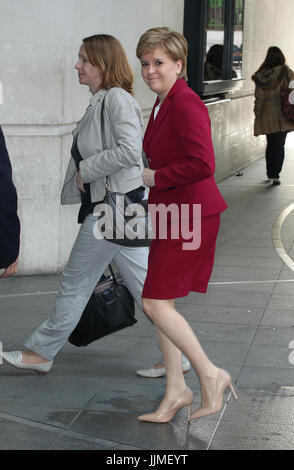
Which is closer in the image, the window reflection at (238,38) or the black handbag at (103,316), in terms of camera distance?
the black handbag at (103,316)

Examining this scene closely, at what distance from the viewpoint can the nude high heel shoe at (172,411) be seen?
13.9ft

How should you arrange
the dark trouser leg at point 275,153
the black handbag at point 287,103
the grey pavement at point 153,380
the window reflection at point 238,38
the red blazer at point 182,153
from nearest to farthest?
the red blazer at point 182,153 → the grey pavement at point 153,380 → the black handbag at point 287,103 → the dark trouser leg at point 275,153 → the window reflection at point 238,38

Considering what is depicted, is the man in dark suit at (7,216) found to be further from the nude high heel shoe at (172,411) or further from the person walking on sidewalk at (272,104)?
the person walking on sidewalk at (272,104)

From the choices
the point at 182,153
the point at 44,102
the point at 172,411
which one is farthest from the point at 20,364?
the point at 44,102

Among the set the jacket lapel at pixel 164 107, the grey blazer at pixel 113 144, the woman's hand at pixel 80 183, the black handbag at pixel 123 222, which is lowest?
the black handbag at pixel 123 222

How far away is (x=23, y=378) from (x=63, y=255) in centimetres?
262

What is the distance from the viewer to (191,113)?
3.98m

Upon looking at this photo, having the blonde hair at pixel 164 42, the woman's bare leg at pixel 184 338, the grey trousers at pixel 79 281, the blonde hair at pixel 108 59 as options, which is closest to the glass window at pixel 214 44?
the blonde hair at pixel 108 59

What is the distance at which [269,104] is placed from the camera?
12922mm

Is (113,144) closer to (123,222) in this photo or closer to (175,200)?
(123,222)

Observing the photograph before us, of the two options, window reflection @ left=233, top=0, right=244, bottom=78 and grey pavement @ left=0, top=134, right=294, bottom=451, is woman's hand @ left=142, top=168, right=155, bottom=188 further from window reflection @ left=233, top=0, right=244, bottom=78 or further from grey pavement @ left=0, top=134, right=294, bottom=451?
window reflection @ left=233, top=0, right=244, bottom=78

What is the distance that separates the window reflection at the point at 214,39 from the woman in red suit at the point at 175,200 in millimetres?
8428

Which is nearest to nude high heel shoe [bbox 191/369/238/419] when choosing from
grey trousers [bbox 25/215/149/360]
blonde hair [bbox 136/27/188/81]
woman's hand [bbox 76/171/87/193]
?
grey trousers [bbox 25/215/149/360]
